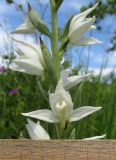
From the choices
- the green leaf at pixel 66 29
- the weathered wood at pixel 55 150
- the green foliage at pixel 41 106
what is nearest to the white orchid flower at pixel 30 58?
the green leaf at pixel 66 29

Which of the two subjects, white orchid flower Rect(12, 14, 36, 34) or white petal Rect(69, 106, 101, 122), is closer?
white petal Rect(69, 106, 101, 122)

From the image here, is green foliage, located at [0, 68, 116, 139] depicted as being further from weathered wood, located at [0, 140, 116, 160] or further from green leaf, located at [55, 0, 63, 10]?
weathered wood, located at [0, 140, 116, 160]

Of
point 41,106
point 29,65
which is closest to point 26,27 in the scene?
point 29,65

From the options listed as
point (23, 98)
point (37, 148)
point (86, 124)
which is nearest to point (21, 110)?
point (23, 98)

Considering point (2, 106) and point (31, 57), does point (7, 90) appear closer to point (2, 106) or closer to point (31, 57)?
point (2, 106)

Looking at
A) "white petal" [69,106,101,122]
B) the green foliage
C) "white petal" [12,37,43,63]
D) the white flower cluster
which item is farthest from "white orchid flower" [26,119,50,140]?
the green foliage
